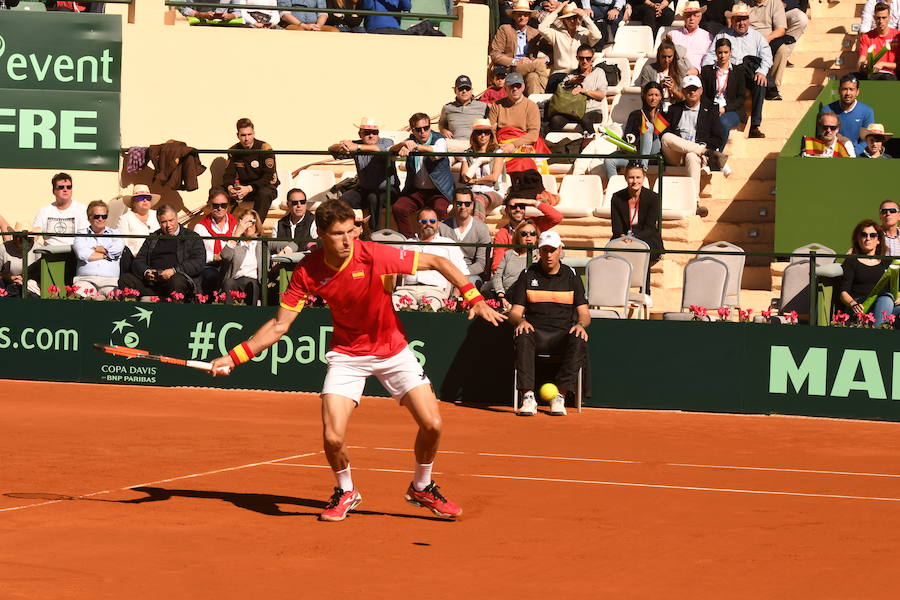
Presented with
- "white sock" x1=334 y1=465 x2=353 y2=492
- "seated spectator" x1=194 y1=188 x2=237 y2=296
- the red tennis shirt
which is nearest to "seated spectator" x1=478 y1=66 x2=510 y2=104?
"seated spectator" x1=194 y1=188 x2=237 y2=296

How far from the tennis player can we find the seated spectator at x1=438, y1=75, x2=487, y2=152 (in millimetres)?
11230

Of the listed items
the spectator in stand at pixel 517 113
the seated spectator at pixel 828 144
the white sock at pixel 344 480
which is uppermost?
the spectator in stand at pixel 517 113

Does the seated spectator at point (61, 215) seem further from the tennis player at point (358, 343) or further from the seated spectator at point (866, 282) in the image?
the tennis player at point (358, 343)

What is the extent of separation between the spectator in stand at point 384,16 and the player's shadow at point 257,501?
13.1 m

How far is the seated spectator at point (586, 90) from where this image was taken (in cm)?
2098

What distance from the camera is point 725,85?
20484mm

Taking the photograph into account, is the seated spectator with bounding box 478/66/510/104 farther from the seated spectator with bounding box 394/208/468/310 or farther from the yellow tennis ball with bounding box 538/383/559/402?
the yellow tennis ball with bounding box 538/383/559/402

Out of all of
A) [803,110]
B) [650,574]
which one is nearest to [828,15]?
[803,110]

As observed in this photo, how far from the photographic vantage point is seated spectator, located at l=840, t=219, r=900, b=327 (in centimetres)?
1556

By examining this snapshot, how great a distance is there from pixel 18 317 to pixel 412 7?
8.33m

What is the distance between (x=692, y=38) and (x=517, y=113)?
10.6ft

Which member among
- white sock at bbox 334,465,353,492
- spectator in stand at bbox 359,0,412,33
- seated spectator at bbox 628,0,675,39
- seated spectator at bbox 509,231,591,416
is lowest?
white sock at bbox 334,465,353,492

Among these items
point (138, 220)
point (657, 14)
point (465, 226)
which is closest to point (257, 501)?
point (465, 226)

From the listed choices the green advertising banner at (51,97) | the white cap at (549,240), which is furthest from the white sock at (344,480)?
the green advertising banner at (51,97)
